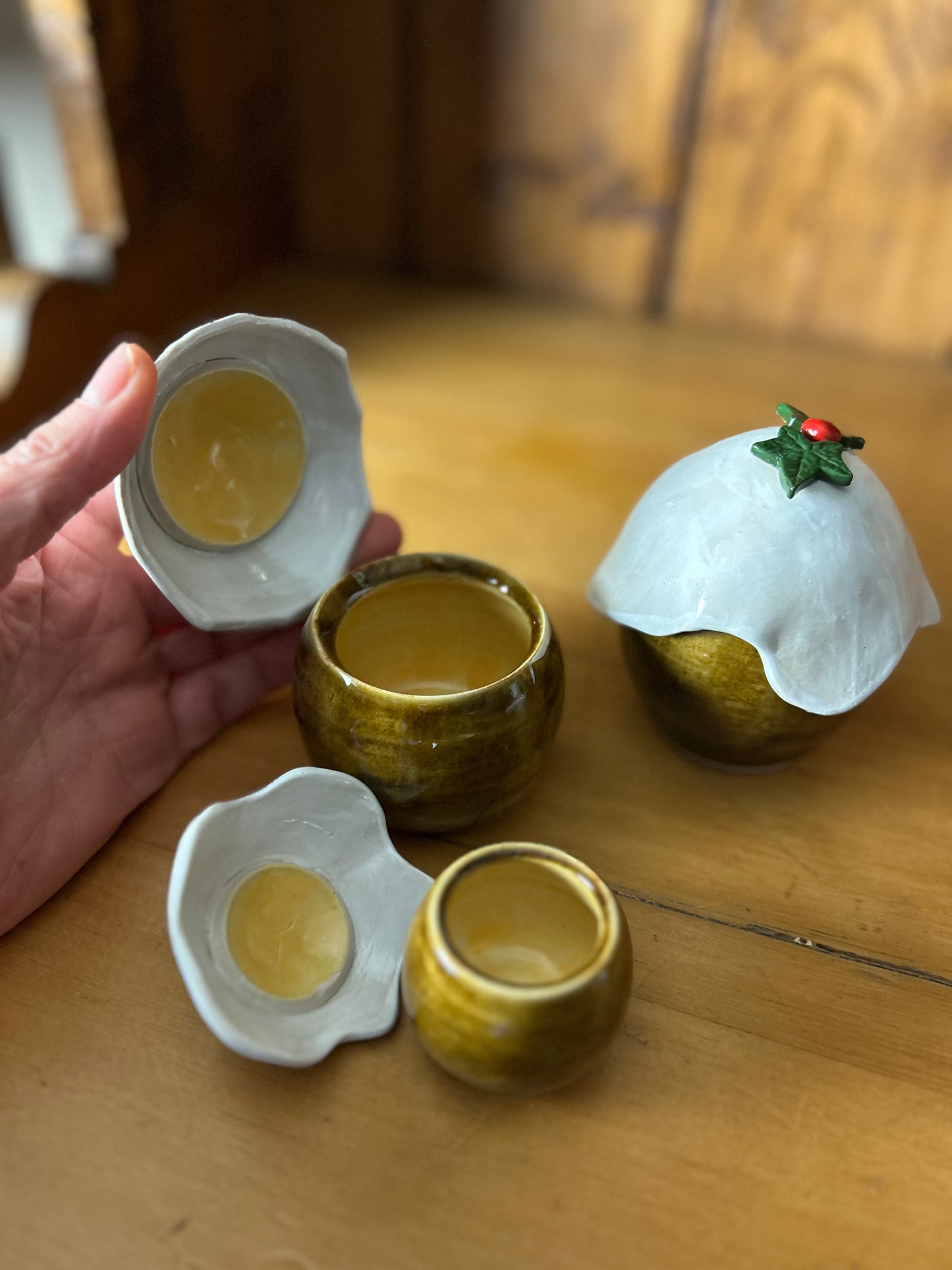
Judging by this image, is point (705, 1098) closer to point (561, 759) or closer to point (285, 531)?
point (561, 759)

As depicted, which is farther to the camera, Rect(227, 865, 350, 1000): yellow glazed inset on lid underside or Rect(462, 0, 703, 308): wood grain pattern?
Rect(462, 0, 703, 308): wood grain pattern

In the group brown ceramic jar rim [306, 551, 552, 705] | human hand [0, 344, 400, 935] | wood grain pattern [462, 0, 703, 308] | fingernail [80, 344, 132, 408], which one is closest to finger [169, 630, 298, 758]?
human hand [0, 344, 400, 935]

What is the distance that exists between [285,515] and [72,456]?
0.20 m

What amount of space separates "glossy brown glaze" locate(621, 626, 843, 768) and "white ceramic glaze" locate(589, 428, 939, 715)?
0.7 inches

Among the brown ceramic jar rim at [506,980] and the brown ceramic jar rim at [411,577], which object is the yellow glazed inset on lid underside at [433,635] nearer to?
the brown ceramic jar rim at [411,577]

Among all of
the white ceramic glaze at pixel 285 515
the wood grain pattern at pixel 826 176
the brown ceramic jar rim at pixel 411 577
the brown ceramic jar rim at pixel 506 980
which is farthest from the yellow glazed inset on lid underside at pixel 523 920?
the wood grain pattern at pixel 826 176

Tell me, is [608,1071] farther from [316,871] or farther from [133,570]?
[133,570]

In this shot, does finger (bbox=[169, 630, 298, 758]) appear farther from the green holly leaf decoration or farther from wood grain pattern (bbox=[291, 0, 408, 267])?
wood grain pattern (bbox=[291, 0, 408, 267])

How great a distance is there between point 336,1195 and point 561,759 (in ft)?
1.10

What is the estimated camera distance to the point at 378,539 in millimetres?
798

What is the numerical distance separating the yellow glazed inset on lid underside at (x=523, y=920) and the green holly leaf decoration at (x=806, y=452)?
283 millimetres

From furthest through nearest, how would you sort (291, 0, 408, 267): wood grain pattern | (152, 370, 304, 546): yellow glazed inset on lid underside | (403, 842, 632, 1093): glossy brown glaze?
1. (291, 0, 408, 267): wood grain pattern
2. (152, 370, 304, 546): yellow glazed inset on lid underside
3. (403, 842, 632, 1093): glossy brown glaze

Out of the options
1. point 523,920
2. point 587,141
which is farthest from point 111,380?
point 587,141

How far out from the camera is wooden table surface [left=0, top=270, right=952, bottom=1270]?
0.48m
